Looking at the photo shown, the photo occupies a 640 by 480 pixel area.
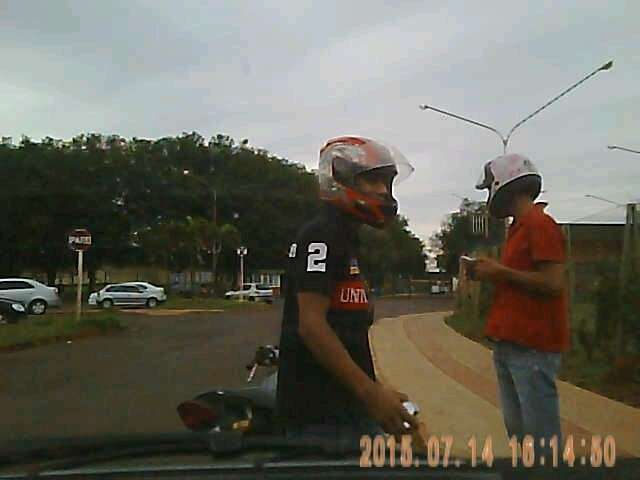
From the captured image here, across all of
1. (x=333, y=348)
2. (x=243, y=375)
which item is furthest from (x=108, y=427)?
(x=333, y=348)

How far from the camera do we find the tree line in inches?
182

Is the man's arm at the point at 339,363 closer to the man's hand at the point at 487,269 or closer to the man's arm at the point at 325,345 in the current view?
the man's arm at the point at 325,345

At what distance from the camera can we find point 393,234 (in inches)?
132

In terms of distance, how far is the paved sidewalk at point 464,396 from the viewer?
4340 millimetres

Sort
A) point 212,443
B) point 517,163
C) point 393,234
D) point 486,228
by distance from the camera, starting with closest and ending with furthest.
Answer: point 212,443 → point 393,234 → point 517,163 → point 486,228

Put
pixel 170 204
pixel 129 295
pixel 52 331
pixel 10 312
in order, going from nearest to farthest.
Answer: pixel 170 204
pixel 52 331
pixel 10 312
pixel 129 295

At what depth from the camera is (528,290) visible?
356cm

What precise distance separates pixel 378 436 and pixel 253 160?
3848mm

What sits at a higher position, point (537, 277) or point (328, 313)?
point (537, 277)

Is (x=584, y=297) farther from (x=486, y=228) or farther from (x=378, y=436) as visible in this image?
(x=378, y=436)

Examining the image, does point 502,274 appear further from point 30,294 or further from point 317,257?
point 30,294

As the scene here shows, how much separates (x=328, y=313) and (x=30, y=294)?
97.7ft

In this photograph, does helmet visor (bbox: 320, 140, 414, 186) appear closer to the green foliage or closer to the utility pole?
the green foliage

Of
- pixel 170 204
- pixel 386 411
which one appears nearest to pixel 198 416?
pixel 386 411
